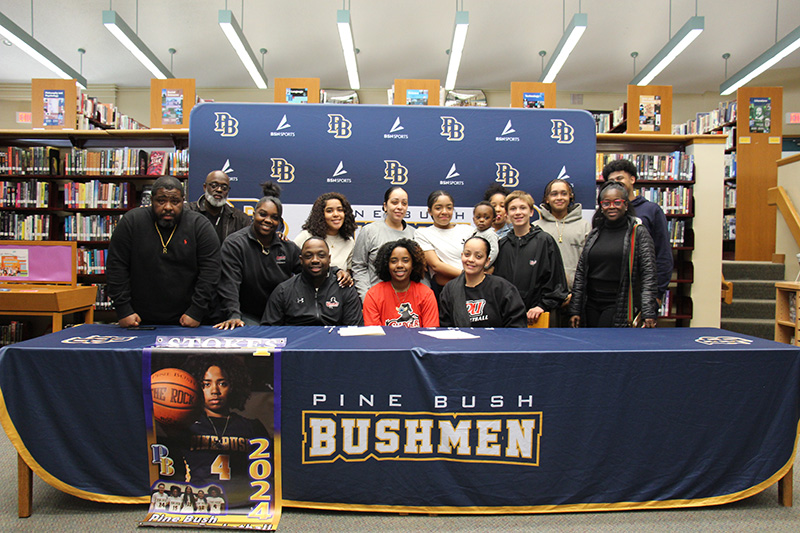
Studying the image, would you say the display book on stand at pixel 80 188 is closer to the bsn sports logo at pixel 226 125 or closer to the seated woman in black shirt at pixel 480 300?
the bsn sports logo at pixel 226 125

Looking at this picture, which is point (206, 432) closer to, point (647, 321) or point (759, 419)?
point (759, 419)

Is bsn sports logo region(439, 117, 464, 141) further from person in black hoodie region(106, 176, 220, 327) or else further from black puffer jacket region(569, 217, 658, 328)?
person in black hoodie region(106, 176, 220, 327)

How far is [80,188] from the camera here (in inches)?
187

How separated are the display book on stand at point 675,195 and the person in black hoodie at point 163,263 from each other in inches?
167

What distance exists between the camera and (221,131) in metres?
3.59

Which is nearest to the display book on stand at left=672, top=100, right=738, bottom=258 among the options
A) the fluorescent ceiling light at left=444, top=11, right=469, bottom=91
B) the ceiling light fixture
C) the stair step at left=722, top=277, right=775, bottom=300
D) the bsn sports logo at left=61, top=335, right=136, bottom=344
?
the stair step at left=722, top=277, right=775, bottom=300

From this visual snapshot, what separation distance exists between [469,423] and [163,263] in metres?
1.61

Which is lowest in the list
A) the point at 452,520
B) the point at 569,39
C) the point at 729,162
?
the point at 452,520

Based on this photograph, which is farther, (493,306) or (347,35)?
(347,35)

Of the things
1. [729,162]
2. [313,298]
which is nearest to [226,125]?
[313,298]

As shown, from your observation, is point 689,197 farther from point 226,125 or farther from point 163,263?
point 163,263

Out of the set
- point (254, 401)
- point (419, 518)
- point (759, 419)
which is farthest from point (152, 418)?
point (759, 419)

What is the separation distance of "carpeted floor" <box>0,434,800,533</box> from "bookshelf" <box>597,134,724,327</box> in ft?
11.2

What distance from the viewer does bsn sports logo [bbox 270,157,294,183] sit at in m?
3.60
